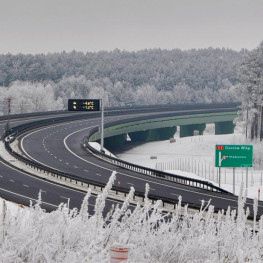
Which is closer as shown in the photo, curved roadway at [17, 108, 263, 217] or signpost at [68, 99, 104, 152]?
curved roadway at [17, 108, 263, 217]

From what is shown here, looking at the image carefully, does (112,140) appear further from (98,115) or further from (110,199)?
(110,199)

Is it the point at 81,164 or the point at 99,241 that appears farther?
the point at 81,164

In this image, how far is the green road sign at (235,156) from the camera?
66.9 meters

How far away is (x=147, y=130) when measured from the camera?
15662 cm

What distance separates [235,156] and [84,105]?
4255cm

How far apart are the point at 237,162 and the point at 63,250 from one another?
54.7 metres

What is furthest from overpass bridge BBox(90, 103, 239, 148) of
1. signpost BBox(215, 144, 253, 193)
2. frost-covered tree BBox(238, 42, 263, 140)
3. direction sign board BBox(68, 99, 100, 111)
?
signpost BBox(215, 144, 253, 193)

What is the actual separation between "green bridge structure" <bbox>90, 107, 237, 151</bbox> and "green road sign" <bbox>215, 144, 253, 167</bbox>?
49.7 m

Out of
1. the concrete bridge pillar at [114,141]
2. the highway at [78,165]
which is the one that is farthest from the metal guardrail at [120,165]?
the concrete bridge pillar at [114,141]

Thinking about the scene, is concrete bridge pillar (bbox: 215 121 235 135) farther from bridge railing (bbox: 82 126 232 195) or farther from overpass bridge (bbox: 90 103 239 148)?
bridge railing (bbox: 82 126 232 195)

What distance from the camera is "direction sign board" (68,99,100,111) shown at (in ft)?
343

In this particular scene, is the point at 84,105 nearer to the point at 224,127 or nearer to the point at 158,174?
the point at 158,174

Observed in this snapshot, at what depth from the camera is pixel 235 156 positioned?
221ft

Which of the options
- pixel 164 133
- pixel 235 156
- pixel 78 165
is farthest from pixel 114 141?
pixel 235 156
